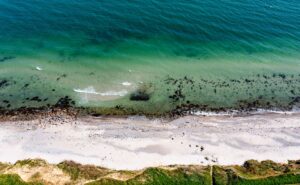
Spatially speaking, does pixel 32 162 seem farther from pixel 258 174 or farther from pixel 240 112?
pixel 240 112

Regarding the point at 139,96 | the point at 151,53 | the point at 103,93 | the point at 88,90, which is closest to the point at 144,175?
the point at 139,96

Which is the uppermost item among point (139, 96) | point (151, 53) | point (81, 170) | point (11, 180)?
point (151, 53)

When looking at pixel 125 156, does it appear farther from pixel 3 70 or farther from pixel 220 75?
pixel 3 70

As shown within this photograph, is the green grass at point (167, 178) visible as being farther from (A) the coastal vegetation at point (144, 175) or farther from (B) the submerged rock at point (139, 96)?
(B) the submerged rock at point (139, 96)

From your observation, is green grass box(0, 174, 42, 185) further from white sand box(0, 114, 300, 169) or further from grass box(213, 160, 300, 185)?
grass box(213, 160, 300, 185)

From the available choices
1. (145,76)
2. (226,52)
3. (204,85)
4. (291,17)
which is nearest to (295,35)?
(291,17)

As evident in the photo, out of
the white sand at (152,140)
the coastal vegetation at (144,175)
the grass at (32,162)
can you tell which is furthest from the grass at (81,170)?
the grass at (32,162)
